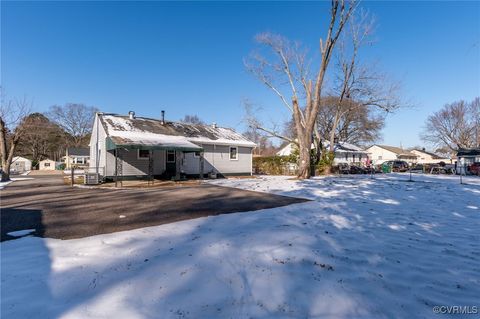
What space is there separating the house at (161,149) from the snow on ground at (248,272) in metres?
10.3

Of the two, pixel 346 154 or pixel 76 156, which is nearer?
pixel 346 154

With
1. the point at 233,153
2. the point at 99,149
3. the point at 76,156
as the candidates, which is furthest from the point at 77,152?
the point at 233,153

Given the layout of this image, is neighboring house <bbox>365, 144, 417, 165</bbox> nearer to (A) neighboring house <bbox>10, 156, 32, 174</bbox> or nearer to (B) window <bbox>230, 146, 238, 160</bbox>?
(B) window <bbox>230, 146, 238, 160</bbox>

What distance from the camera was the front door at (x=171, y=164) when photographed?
17.7m

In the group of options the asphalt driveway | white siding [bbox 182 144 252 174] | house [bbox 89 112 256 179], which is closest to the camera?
the asphalt driveway

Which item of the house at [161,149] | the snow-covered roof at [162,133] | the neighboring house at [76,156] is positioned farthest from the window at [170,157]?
the neighboring house at [76,156]

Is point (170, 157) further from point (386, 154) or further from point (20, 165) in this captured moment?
point (386, 154)

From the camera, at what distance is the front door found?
17.7 m

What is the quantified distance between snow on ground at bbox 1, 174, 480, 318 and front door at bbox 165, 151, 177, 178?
12.8 metres

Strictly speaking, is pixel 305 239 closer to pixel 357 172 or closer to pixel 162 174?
pixel 162 174

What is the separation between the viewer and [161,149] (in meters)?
14.4

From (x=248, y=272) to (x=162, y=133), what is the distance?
638 inches

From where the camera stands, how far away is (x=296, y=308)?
2586 millimetres

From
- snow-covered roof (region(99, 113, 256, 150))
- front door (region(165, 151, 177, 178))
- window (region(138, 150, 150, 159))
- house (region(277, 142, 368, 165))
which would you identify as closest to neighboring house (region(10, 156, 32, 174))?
snow-covered roof (region(99, 113, 256, 150))
